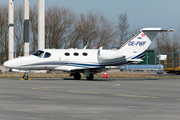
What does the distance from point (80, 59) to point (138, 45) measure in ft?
17.1

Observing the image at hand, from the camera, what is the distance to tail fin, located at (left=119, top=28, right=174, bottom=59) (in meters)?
25.6

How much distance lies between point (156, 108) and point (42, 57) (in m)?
16.4

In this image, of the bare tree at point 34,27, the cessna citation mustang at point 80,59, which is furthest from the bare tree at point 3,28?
the cessna citation mustang at point 80,59

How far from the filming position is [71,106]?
9203 mm

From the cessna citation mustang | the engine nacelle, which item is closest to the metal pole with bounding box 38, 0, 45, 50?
the cessna citation mustang

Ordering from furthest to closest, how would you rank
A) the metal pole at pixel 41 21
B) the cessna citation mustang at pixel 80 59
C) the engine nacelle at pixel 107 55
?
the metal pole at pixel 41 21 < the engine nacelle at pixel 107 55 < the cessna citation mustang at pixel 80 59

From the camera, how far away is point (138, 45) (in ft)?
84.7

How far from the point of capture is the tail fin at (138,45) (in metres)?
25.6

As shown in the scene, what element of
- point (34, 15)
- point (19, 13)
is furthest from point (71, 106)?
point (19, 13)

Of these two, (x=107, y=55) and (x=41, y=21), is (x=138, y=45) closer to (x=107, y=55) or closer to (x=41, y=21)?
(x=107, y=55)

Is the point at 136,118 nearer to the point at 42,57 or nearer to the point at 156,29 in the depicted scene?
the point at 42,57

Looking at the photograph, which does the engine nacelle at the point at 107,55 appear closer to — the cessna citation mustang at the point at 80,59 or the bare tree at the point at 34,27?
the cessna citation mustang at the point at 80,59

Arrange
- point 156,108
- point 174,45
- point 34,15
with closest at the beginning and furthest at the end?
point 156,108 → point 34,15 → point 174,45

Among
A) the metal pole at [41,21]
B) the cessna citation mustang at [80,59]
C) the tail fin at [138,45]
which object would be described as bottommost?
the cessna citation mustang at [80,59]
